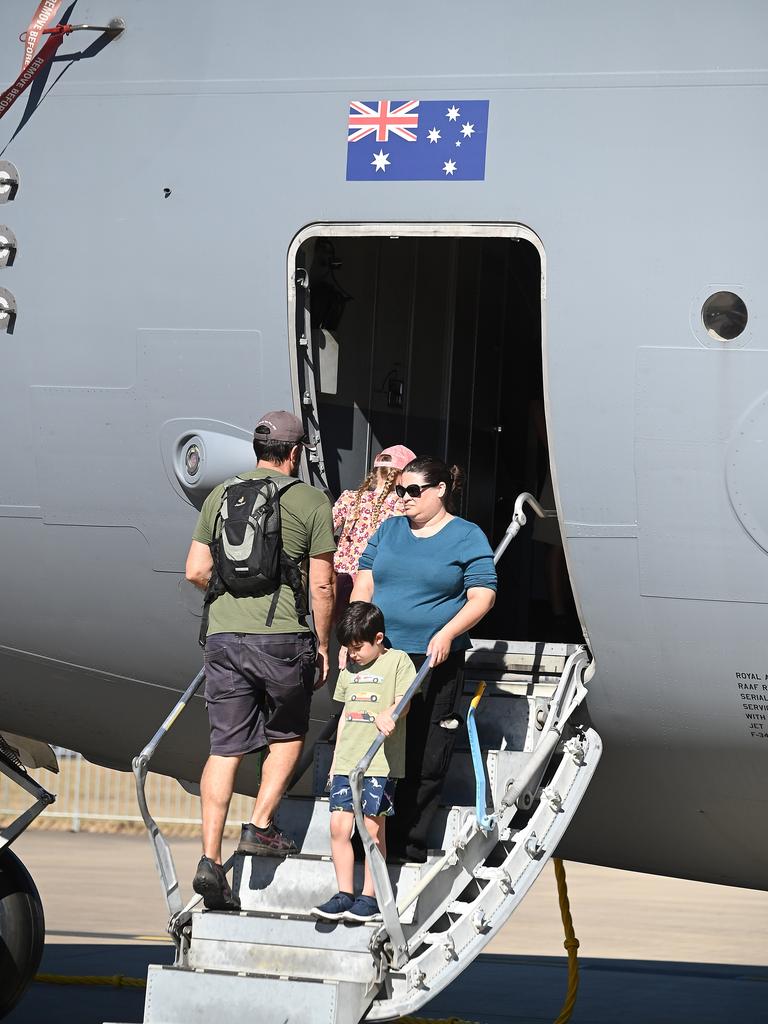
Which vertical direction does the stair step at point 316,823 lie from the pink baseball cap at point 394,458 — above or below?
below

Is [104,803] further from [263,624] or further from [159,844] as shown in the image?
[263,624]

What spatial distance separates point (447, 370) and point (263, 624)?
214 cm

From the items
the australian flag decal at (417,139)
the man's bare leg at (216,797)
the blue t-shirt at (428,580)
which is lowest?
the man's bare leg at (216,797)

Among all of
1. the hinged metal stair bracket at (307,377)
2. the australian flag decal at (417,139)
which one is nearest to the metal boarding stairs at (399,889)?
the hinged metal stair bracket at (307,377)

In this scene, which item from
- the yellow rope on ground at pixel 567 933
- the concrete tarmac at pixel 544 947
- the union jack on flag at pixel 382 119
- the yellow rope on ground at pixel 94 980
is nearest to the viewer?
the union jack on flag at pixel 382 119

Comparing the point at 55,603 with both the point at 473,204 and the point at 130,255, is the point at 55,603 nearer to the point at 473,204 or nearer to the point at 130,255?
the point at 130,255

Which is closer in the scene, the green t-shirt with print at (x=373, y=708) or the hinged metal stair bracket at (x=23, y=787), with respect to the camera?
the green t-shirt with print at (x=373, y=708)

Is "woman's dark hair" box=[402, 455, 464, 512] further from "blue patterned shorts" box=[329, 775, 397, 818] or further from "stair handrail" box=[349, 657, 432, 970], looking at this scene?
"blue patterned shorts" box=[329, 775, 397, 818]

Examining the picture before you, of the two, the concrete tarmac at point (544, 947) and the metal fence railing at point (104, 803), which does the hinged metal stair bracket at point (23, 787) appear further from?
the metal fence railing at point (104, 803)

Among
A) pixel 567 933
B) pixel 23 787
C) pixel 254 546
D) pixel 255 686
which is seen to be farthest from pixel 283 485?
pixel 567 933

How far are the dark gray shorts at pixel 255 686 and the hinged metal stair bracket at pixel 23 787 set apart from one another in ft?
7.83

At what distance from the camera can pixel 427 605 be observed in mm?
5484

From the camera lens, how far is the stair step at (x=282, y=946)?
16.6ft

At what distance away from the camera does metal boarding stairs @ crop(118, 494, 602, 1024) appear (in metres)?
5.01
